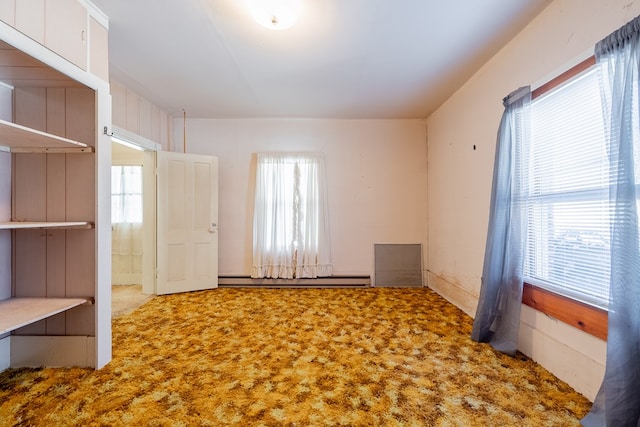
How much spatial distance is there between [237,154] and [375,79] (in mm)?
2325

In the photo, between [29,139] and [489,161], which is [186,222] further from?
[489,161]

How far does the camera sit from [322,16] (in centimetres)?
194

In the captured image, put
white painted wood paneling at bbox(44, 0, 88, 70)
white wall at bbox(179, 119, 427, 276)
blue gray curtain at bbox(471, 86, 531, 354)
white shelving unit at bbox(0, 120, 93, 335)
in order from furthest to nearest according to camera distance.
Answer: white wall at bbox(179, 119, 427, 276) → blue gray curtain at bbox(471, 86, 531, 354) → white painted wood paneling at bbox(44, 0, 88, 70) → white shelving unit at bbox(0, 120, 93, 335)

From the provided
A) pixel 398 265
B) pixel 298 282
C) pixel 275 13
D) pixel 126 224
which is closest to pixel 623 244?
pixel 275 13

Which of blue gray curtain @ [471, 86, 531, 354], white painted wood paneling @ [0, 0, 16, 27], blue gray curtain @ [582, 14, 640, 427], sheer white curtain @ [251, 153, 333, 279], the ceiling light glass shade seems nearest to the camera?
blue gray curtain @ [582, 14, 640, 427]

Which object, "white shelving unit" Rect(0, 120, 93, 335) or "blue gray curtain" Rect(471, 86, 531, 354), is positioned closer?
"white shelving unit" Rect(0, 120, 93, 335)

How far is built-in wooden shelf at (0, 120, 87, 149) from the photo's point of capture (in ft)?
4.77

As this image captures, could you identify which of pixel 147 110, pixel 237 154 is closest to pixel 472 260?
pixel 237 154

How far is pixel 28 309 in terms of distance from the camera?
5.52ft

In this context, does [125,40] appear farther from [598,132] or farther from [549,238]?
[549,238]

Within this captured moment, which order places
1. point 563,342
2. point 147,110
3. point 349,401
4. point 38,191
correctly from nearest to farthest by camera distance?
point 349,401 → point 563,342 → point 38,191 → point 147,110

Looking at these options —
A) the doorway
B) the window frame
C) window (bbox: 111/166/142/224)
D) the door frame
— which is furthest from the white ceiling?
window (bbox: 111/166/142/224)

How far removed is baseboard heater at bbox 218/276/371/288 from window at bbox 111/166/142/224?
1878 mm

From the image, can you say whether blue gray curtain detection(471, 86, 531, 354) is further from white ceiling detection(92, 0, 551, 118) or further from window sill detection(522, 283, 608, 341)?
white ceiling detection(92, 0, 551, 118)
